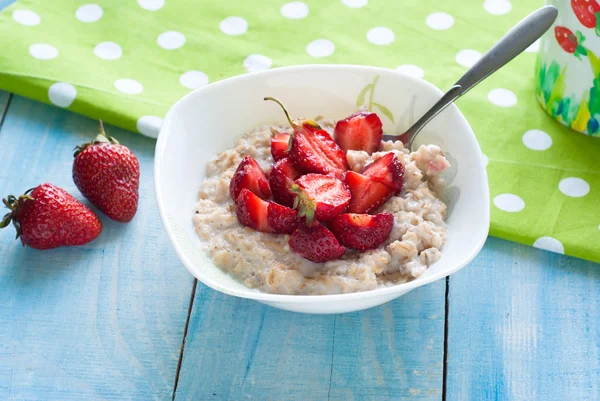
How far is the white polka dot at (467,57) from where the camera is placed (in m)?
2.23

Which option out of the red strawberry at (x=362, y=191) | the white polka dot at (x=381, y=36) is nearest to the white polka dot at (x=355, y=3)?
the white polka dot at (x=381, y=36)

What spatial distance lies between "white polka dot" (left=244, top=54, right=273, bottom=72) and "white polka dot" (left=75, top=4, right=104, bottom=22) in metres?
0.51

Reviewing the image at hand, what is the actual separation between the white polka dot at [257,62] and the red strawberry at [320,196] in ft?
2.47

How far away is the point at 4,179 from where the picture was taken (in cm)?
200

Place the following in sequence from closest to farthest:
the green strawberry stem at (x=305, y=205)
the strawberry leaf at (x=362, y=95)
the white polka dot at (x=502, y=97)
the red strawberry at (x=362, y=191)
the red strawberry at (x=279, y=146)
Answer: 1. the green strawberry stem at (x=305, y=205)
2. the red strawberry at (x=362, y=191)
3. the red strawberry at (x=279, y=146)
4. the strawberry leaf at (x=362, y=95)
5. the white polka dot at (x=502, y=97)

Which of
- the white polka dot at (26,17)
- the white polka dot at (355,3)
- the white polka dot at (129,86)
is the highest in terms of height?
the white polka dot at (355,3)

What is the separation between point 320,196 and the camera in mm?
1544

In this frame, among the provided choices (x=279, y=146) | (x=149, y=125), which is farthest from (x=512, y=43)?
(x=149, y=125)

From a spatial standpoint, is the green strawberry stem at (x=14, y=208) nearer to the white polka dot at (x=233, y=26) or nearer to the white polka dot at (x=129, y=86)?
the white polka dot at (x=129, y=86)

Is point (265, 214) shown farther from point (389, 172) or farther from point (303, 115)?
point (303, 115)

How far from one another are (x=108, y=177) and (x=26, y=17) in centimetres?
82

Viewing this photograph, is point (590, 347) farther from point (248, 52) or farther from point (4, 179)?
point (4, 179)

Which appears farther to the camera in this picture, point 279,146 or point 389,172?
point 279,146

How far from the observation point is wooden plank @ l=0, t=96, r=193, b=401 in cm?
162
